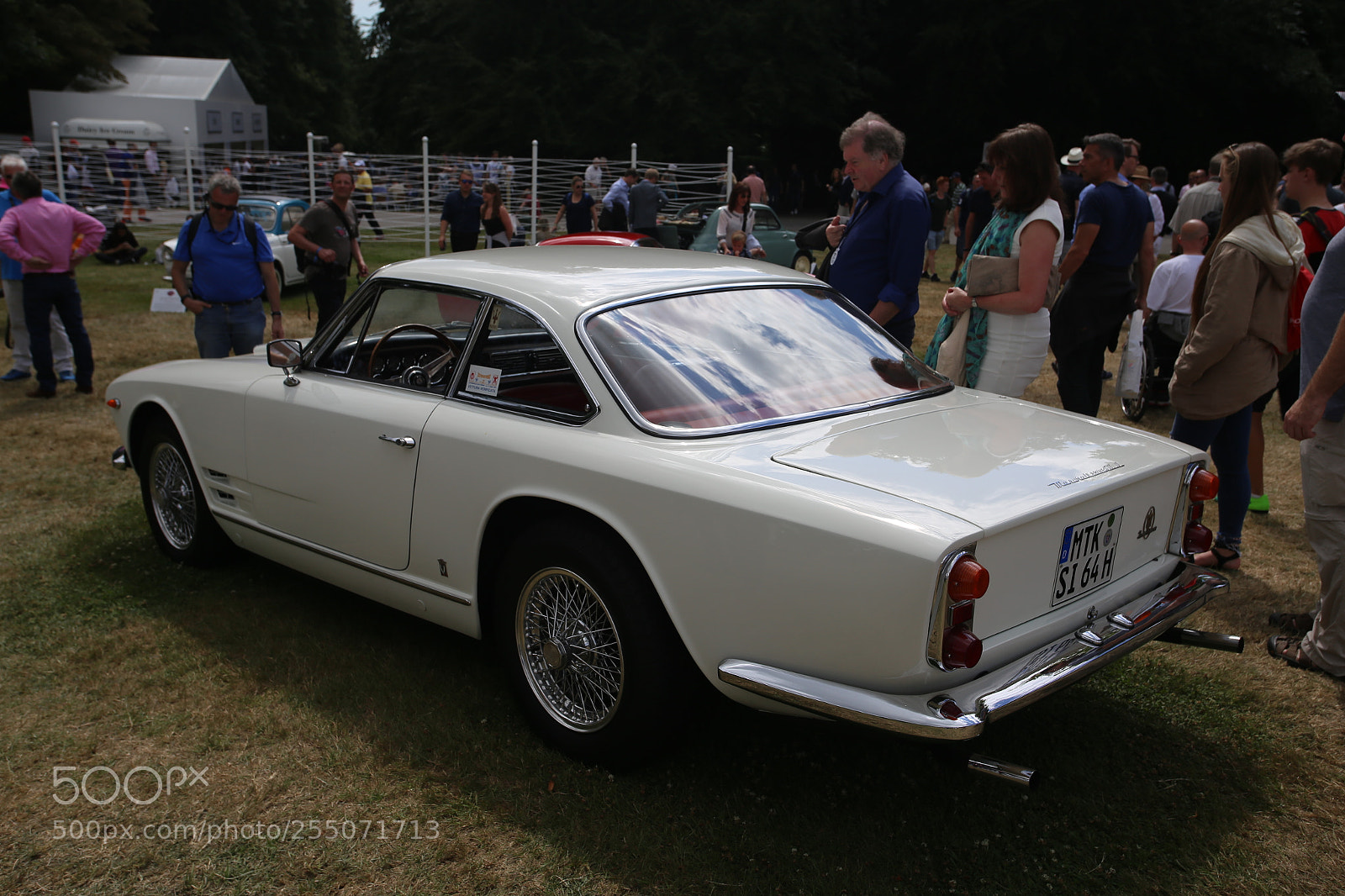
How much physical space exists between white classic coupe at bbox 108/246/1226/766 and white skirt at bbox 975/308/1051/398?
925 millimetres

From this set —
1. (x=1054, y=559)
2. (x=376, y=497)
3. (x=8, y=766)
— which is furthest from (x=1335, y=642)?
(x=8, y=766)

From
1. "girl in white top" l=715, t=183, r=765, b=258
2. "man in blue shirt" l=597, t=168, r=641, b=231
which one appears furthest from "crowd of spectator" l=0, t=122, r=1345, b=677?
"man in blue shirt" l=597, t=168, r=641, b=231

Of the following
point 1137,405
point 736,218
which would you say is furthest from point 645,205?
point 1137,405

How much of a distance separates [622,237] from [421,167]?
10.5 meters

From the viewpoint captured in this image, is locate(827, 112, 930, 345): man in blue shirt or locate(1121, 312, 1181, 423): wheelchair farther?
locate(1121, 312, 1181, 423): wheelchair

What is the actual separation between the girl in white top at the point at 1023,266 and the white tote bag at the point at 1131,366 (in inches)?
121

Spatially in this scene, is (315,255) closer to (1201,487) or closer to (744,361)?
(744,361)

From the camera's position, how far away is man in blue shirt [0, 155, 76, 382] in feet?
27.2

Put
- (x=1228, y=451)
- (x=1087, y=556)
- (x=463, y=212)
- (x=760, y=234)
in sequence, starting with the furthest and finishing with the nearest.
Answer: (x=760, y=234) < (x=463, y=212) < (x=1228, y=451) < (x=1087, y=556)

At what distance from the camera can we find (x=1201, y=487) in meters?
3.28

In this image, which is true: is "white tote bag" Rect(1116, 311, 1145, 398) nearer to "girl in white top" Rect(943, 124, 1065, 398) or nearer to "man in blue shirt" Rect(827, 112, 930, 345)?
"man in blue shirt" Rect(827, 112, 930, 345)

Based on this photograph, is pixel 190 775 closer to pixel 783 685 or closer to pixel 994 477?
pixel 783 685

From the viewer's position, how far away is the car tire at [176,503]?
466 centimetres

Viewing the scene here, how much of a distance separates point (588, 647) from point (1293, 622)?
3.12 m
